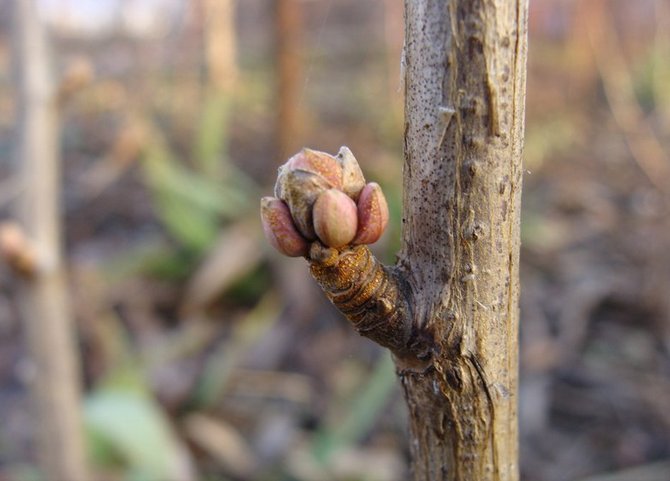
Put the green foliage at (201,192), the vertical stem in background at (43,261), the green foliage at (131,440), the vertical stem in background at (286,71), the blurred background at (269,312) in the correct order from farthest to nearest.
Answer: the vertical stem in background at (286,71), the green foliage at (201,192), the blurred background at (269,312), the green foliage at (131,440), the vertical stem in background at (43,261)

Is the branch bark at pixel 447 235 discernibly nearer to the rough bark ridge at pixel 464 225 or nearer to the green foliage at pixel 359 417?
the rough bark ridge at pixel 464 225

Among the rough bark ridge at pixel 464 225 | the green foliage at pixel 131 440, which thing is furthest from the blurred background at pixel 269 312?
the rough bark ridge at pixel 464 225

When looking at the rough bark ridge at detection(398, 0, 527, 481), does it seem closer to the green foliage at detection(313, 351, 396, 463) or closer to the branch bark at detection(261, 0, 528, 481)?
the branch bark at detection(261, 0, 528, 481)

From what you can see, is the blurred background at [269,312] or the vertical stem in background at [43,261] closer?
the vertical stem in background at [43,261]

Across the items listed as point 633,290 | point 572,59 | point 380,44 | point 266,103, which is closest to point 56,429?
point 633,290

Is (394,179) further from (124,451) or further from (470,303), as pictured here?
(470,303)

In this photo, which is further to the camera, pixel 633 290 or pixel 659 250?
pixel 659 250

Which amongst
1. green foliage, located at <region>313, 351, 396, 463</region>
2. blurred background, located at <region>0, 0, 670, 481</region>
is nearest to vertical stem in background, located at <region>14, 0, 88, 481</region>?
blurred background, located at <region>0, 0, 670, 481</region>
